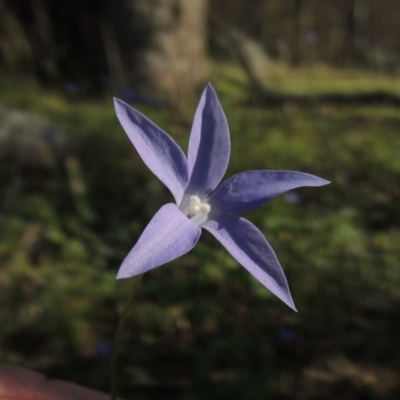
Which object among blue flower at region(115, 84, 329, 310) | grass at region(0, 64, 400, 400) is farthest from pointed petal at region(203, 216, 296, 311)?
grass at region(0, 64, 400, 400)

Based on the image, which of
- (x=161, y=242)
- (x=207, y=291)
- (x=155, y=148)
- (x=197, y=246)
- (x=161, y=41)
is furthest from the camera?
(x=161, y=41)

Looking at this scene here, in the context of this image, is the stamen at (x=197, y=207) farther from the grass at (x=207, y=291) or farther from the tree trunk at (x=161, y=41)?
the tree trunk at (x=161, y=41)

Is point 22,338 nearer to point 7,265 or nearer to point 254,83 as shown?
point 7,265

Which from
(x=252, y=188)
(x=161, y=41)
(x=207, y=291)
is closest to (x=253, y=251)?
(x=252, y=188)

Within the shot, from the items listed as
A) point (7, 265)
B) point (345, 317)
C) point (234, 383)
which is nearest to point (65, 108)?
point (7, 265)

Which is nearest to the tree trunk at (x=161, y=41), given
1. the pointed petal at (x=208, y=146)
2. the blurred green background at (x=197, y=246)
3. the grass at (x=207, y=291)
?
the blurred green background at (x=197, y=246)

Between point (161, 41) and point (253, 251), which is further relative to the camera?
point (161, 41)

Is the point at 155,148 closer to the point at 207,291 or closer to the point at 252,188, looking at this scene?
the point at 252,188
